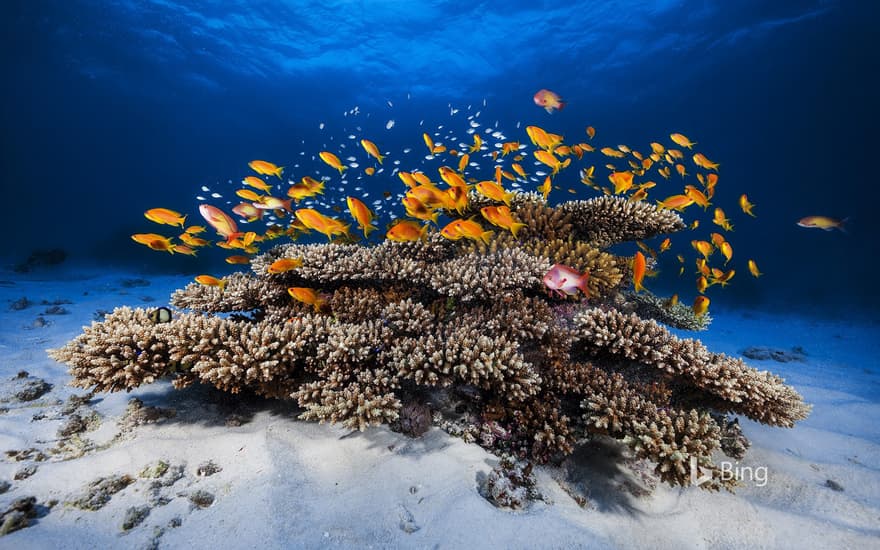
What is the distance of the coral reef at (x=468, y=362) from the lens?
122 inches

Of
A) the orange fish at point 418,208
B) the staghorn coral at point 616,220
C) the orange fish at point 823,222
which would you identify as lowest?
the orange fish at point 418,208

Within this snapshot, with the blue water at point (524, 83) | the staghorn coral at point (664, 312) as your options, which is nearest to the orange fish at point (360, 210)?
the staghorn coral at point (664, 312)

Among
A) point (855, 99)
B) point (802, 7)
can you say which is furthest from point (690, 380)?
point (855, 99)

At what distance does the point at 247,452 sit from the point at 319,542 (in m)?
1.21

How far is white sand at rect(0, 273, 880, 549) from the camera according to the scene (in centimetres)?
225

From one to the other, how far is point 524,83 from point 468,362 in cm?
4445

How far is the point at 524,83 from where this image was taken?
40031 millimetres

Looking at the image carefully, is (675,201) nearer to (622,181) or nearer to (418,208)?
(622,181)

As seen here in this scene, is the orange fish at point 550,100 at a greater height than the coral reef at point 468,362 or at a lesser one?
greater

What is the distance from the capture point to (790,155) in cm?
4884

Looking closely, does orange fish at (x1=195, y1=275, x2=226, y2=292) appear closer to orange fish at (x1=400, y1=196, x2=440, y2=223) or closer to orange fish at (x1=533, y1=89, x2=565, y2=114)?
orange fish at (x1=400, y1=196, x2=440, y2=223)

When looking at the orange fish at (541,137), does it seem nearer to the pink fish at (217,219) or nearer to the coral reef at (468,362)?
the coral reef at (468,362)

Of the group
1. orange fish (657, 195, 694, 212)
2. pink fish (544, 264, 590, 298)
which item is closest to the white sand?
pink fish (544, 264, 590, 298)

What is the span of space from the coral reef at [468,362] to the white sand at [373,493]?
0.32 m
